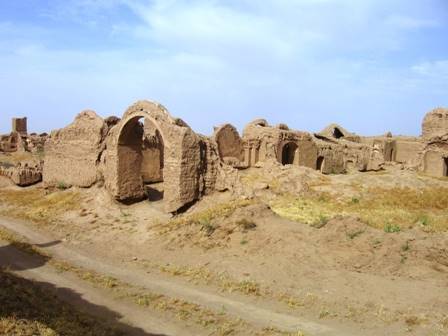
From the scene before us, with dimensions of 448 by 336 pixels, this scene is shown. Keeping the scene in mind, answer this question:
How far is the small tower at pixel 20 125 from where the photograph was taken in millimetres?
50188

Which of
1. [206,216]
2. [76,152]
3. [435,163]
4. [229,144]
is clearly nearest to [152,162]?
[76,152]

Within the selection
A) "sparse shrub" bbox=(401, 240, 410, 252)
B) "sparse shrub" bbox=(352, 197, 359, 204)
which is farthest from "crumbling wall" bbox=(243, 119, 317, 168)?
"sparse shrub" bbox=(401, 240, 410, 252)

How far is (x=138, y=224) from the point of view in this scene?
16.7m

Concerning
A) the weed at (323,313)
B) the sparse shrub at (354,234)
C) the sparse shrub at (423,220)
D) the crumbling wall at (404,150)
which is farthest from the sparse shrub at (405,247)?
the crumbling wall at (404,150)

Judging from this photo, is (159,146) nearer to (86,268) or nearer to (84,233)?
(84,233)

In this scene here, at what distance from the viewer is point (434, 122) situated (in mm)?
31547

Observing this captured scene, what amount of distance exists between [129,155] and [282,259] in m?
9.84

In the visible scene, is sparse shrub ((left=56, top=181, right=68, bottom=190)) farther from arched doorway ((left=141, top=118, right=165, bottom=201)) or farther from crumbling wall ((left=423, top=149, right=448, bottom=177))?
crumbling wall ((left=423, top=149, right=448, bottom=177))

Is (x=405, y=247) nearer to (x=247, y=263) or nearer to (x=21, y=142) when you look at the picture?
(x=247, y=263)

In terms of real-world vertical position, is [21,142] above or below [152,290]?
above

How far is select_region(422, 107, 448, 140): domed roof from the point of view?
31281 millimetres

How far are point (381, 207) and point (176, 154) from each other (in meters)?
8.95

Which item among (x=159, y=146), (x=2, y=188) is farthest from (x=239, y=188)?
(x=2, y=188)

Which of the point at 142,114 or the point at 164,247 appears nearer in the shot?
the point at 164,247
